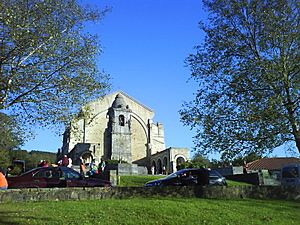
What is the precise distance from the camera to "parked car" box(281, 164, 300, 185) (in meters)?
18.0

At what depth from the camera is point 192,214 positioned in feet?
32.1

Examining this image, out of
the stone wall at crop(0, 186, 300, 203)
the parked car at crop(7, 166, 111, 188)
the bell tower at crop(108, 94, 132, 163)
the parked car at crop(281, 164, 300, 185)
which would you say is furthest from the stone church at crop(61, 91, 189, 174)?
the stone wall at crop(0, 186, 300, 203)

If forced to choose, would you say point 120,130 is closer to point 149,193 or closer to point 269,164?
point 269,164

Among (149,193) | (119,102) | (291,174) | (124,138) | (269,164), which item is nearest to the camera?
(149,193)

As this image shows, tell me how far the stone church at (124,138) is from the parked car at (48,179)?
121 ft

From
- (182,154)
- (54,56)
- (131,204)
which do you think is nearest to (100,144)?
(182,154)

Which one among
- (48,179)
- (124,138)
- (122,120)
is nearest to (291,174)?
(48,179)

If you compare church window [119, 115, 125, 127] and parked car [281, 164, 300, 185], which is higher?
church window [119, 115, 125, 127]

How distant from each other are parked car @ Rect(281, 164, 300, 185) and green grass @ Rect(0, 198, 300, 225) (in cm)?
701

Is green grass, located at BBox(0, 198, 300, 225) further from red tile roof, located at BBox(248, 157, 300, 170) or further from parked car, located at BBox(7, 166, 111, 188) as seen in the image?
red tile roof, located at BBox(248, 157, 300, 170)

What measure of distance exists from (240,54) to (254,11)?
2.35 meters

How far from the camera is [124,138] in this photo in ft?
196

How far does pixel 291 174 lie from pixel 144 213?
40.0ft

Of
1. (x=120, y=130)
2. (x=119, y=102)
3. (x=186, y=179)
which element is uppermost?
(x=119, y=102)
